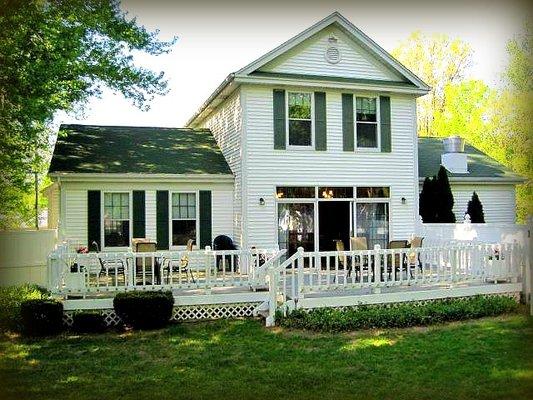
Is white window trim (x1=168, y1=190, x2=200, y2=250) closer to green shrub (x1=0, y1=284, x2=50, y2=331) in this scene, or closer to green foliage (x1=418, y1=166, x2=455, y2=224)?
green shrub (x1=0, y1=284, x2=50, y2=331)

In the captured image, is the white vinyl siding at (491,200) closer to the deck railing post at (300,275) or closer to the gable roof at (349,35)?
the gable roof at (349,35)

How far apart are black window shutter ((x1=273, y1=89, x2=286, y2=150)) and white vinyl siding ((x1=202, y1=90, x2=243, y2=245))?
0.96 m

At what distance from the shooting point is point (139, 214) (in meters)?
13.2

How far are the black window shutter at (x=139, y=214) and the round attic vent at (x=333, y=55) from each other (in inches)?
247

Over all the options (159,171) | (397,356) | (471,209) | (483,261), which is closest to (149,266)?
(159,171)

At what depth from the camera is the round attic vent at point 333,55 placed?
549 inches

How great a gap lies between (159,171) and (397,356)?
28.6 ft

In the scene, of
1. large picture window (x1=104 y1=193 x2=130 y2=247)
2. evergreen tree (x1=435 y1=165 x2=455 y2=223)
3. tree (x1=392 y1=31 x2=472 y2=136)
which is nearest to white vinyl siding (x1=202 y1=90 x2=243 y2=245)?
large picture window (x1=104 y1=193 x2=130 y2=247)

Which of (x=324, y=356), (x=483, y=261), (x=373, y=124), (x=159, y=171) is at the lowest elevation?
(x=324, y=356)

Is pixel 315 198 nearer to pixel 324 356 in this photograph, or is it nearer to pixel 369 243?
pixel 369 243

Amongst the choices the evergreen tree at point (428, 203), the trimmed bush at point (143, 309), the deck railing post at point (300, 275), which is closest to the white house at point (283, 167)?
the evergreen tree at point (428, 203)

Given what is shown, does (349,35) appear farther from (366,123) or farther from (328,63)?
(366,123)

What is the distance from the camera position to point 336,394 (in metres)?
5.07

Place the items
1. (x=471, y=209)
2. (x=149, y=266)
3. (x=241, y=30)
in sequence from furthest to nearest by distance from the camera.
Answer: (x=471, y=209), (x=149, y=266), (x=241, y=30)
